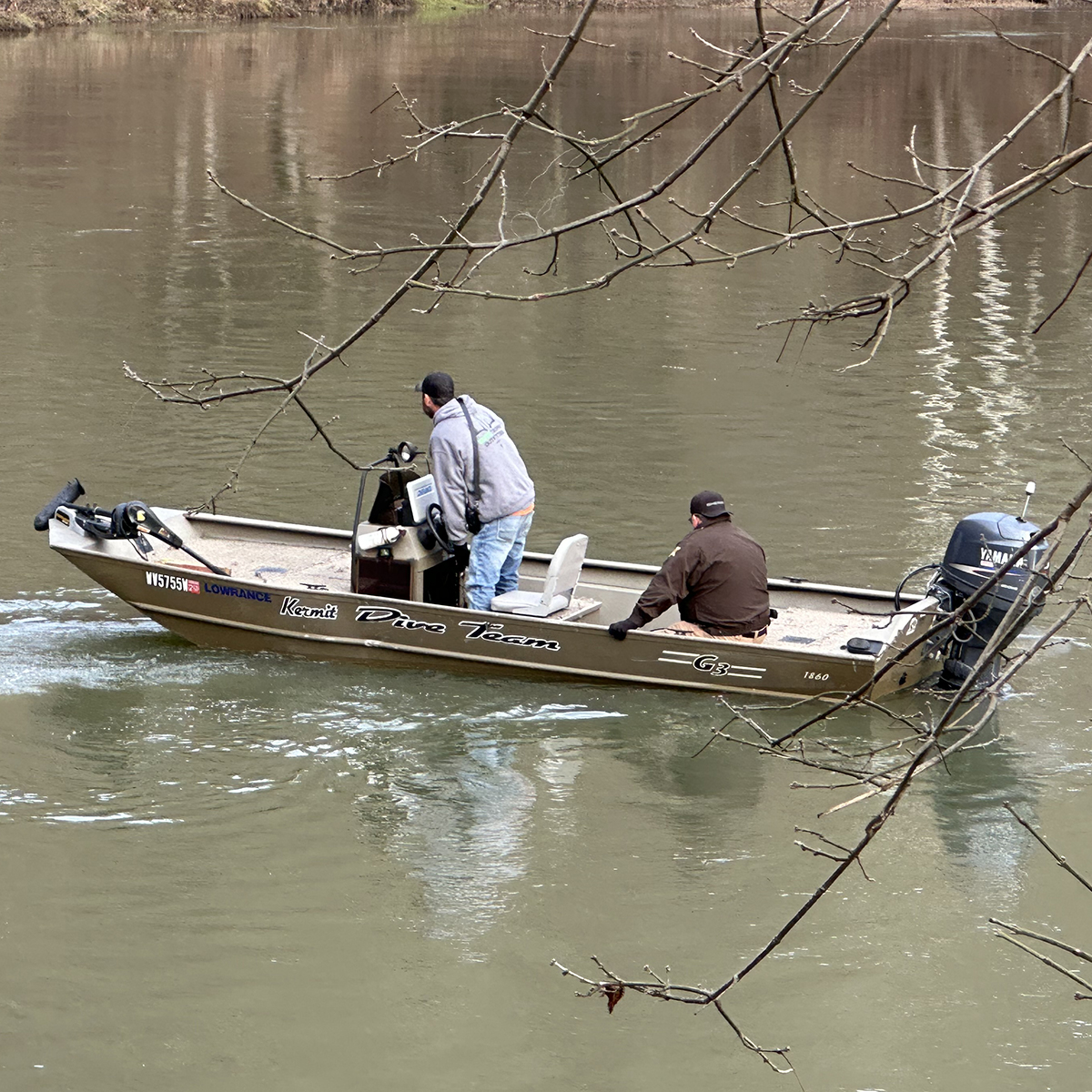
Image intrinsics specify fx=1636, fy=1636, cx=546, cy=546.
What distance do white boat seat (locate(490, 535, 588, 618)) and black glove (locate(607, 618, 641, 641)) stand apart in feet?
1.66

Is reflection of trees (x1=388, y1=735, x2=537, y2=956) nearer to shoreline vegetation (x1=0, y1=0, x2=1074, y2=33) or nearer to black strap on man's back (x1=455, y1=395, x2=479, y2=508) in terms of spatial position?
black strap on man's back (x1=455, y1=395, x2=479, y2=508)

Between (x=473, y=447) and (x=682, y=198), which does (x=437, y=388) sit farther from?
(x=682, y=198)

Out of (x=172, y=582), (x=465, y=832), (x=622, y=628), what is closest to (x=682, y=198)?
(x=172, y=582)

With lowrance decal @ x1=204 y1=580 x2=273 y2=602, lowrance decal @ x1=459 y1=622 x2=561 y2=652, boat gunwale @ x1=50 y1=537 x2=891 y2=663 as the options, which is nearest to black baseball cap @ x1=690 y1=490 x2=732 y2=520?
boat gunwale @ x1=50 y1=537 x2=891 y2=663

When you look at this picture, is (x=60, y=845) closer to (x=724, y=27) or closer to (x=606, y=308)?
(x=606, y=308)

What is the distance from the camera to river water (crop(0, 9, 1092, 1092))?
6.32 meters

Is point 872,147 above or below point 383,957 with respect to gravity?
above

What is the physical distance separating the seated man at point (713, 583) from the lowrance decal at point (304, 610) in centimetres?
169

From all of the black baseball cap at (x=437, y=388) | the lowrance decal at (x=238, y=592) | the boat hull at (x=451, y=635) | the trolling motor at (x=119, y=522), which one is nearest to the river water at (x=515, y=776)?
the boat hull at (x=451, y=635)

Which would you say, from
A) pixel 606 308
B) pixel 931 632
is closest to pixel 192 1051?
pixel 931 632

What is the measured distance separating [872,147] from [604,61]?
49.5 feet

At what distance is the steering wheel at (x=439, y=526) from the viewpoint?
30.9 ft

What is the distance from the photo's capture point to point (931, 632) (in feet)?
9.52

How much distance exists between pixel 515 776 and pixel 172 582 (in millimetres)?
2573
